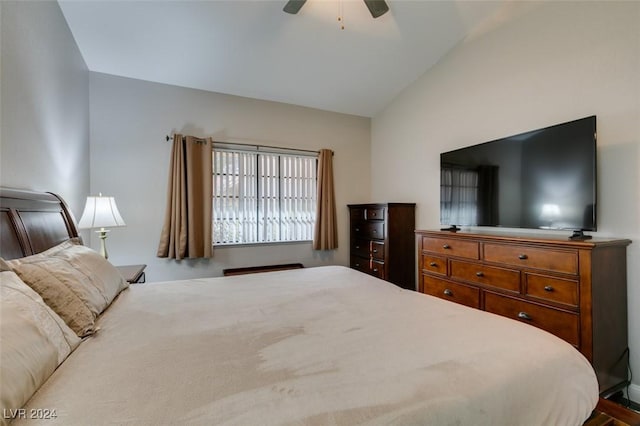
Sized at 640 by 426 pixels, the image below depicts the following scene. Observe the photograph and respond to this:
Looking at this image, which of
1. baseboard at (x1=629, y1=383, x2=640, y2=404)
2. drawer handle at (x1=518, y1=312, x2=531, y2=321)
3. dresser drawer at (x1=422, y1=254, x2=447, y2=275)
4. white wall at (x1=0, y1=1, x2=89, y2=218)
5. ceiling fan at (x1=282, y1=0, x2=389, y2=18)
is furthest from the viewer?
dresser drawer at (x1=422, y1=254, x2=447, y2=275)

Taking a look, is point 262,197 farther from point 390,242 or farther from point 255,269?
point 390,242

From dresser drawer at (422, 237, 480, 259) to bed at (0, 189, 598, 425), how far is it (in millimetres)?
1113

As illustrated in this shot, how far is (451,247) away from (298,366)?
2113 millimetres

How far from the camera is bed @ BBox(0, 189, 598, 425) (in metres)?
0.65

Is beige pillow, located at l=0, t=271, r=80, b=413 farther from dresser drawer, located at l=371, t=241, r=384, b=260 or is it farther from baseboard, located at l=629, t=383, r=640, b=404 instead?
baseboard, located at l=629, t=383, r=640, b=404

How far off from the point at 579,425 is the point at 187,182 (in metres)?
3.50

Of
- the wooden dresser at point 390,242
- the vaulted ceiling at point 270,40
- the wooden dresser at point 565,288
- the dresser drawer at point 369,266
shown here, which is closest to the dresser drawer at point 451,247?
the wooden dresser at point 565,288

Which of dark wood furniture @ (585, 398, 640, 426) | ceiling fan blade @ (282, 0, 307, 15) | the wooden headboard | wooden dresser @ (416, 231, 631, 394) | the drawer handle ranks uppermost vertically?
ceiling fan blade @ (282, 0, 307, 15)

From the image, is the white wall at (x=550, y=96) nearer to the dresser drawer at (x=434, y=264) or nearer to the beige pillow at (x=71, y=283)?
the dresser drawer at (x=434, y=264)

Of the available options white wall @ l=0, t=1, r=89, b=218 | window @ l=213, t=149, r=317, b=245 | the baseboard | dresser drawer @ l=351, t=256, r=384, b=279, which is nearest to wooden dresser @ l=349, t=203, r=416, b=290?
dresser drawer @ l=351, t=256, r=384, b=279

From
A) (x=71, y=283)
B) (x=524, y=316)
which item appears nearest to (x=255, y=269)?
(x=71, y=283)

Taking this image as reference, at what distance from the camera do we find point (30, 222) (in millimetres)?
1453

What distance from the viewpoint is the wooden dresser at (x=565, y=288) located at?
166cm

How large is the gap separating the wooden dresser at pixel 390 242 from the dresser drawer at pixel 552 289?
5.02 ft
